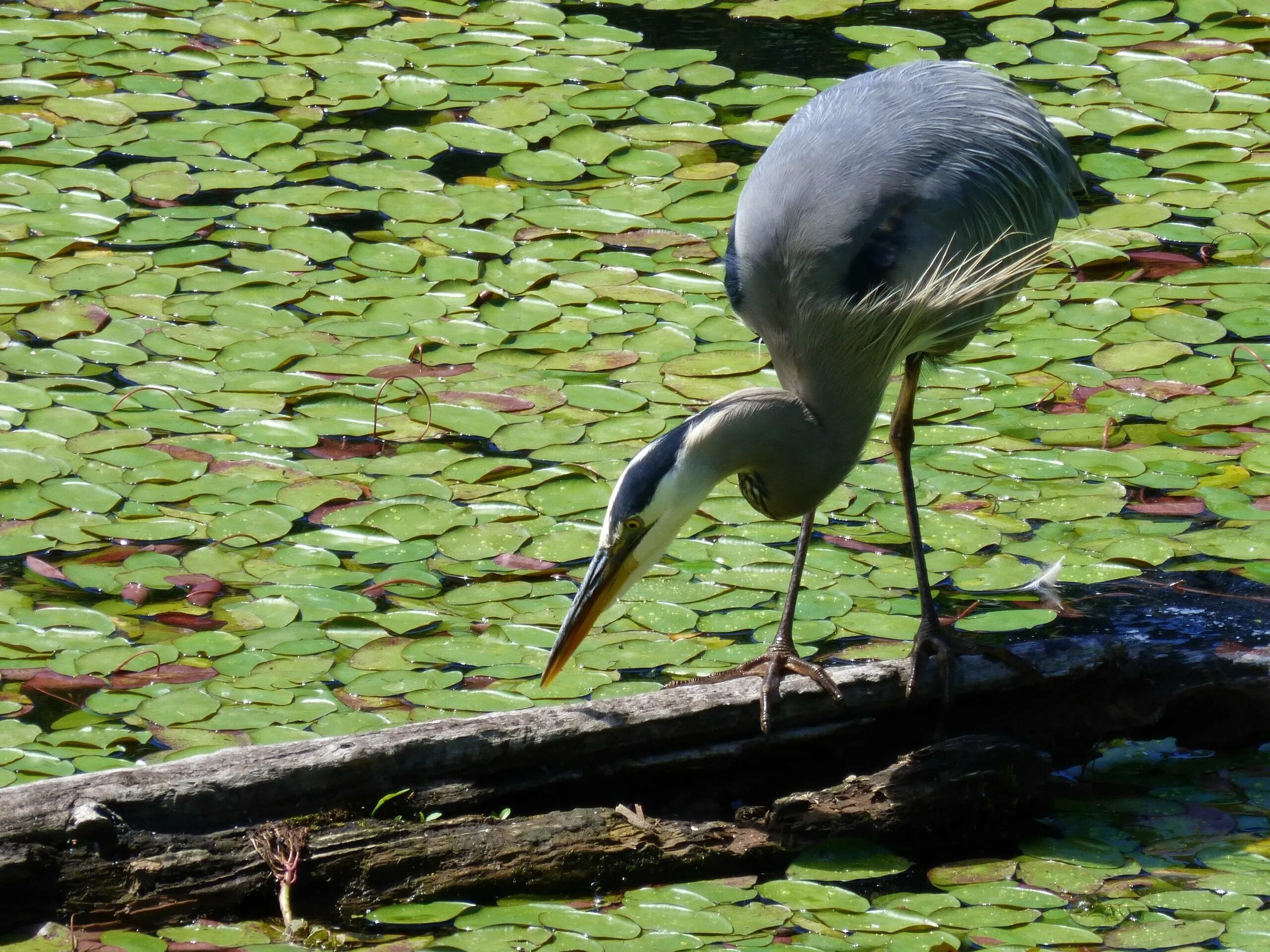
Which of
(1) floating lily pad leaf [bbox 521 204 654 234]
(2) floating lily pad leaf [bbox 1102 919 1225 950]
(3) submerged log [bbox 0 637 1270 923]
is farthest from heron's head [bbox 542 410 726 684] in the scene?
(1) floating lily pad leaf [bbox 521 204 654 234]

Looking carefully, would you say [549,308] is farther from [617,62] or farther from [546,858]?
[546,858]

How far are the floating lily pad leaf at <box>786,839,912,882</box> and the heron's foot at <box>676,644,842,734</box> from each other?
9.4 inches

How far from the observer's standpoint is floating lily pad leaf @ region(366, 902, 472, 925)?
267 cm

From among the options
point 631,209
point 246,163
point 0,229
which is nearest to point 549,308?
point 631,209

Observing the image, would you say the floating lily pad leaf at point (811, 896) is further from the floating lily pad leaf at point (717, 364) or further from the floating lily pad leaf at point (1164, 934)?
the floating lily pad leaf at point (717, 364)

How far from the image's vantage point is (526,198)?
5328 mm

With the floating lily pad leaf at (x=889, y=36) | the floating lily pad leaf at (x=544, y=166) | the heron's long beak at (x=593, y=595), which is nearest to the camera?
the heron's long beak at (x=593, y=595)

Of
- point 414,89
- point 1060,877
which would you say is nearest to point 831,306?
point 1060,877

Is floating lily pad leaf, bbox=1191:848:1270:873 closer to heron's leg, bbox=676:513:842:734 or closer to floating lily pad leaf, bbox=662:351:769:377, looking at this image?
heron's leg, bbox=676:513:842:734

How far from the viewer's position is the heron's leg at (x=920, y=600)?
3107 millimetres

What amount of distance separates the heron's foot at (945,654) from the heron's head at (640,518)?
533 millimetres

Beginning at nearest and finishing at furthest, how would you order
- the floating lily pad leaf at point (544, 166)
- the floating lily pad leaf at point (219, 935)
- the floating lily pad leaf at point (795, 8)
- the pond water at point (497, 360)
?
the floating lily pad leaf at point (219, 935), the pond water at point (497, 360), the floating lily pad leaf at point (544, 166), the floating lily pad leaf at point (795, 8)

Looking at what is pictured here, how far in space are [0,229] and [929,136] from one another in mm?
2983

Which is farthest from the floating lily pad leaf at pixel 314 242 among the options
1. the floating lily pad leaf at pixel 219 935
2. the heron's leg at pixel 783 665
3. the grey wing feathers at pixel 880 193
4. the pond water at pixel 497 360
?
the floating lily pad leaf at pixel 219 935
